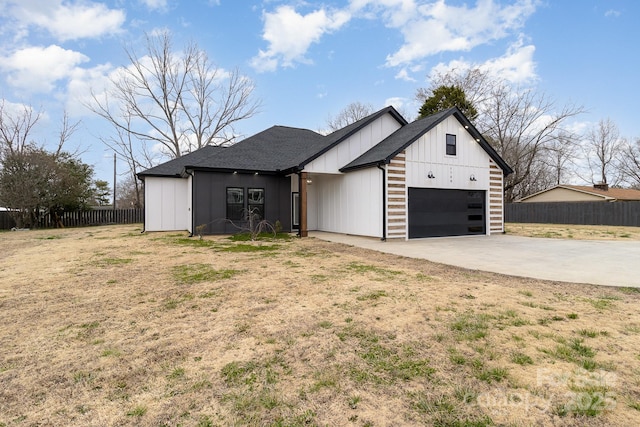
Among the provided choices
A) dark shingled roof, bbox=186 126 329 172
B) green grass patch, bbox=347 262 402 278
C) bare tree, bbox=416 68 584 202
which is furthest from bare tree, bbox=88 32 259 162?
green grass patch, bbox=347 262 402 278

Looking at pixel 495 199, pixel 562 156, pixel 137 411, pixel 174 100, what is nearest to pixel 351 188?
pixel 495 199

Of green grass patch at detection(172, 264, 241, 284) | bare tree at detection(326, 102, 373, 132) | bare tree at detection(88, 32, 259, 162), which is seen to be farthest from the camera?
bare tree at detection(326, 102, 373, 132)

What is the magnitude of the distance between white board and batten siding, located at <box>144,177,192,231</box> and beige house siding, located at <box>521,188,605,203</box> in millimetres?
29505

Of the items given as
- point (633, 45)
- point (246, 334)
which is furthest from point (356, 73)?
point (246, 334)

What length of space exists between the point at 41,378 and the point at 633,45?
82.4ft

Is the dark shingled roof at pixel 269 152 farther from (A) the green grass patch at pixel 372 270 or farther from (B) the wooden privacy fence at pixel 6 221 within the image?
(B) the wooden privacy fence at pixel 6 221

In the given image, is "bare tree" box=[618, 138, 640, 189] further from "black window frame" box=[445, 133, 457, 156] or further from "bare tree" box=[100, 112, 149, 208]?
"bare tree" box=[100, 112, 149, 208]

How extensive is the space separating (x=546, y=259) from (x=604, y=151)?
3880 cm

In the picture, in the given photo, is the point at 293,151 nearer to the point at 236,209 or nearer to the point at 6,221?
the point at 236,209

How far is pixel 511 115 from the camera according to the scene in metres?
26.5

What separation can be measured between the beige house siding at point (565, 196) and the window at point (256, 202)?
2667 centimetres

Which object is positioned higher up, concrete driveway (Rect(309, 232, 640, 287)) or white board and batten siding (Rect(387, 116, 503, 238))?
white board and batten siding (Rect(387, 116, 503, 238))

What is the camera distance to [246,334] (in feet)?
10.0

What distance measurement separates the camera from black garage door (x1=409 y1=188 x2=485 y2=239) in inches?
450
